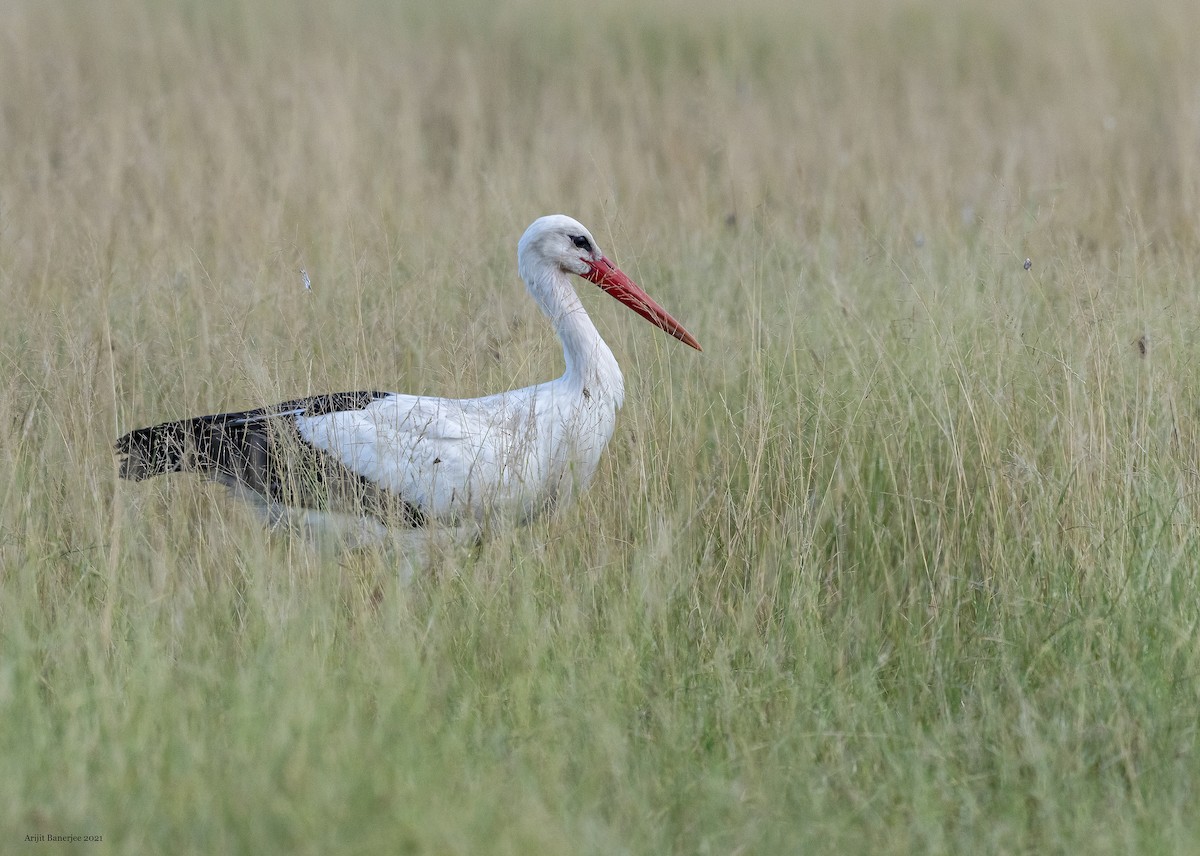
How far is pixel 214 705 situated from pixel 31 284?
3062mm

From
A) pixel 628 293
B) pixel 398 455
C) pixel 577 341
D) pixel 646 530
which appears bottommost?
pixel 646 530

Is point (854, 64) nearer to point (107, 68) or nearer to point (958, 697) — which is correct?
point (107, 68)

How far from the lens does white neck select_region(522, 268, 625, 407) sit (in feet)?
12.7

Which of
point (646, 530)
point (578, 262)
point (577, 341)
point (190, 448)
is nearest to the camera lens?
point (646, 530)

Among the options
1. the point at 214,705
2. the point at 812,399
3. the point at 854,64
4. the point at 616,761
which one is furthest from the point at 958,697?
the point at 854,64

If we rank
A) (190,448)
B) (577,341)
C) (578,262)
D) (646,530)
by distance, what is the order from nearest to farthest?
1. (646,530)
2. (190,448)
3. (577,341)
4. (578,262)

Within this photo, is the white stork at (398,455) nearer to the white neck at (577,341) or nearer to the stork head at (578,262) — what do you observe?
the white neck at (577,341)

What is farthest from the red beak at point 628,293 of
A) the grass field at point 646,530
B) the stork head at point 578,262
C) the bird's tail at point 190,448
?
the bird's tail at point 190,448

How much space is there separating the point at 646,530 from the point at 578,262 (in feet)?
3.47

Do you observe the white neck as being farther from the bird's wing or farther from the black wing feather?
the black wing feather

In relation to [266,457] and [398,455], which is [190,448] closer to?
[266,457]

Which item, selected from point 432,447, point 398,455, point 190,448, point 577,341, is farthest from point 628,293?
point 190,448

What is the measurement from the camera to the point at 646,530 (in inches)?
133

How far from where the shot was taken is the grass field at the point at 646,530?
7.86ft
